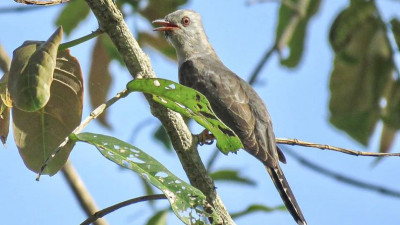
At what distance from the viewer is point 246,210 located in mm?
3662

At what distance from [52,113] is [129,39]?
391 mm

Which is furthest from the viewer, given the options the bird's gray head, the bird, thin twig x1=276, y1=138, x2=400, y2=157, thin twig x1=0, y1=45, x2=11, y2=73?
the bird's gray head

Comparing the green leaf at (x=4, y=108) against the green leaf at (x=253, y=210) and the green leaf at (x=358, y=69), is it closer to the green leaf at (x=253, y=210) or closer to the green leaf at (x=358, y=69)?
the green leaf at (x=253, y=210)

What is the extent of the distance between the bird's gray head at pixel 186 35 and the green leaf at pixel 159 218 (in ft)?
8.56

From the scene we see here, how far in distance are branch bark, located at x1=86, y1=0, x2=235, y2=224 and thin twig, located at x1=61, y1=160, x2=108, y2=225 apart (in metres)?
0.98

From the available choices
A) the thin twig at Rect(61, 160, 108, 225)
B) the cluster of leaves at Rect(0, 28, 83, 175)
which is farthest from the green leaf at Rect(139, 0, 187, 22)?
the cluster of leaves at Rect(0, 28, 83, 175)

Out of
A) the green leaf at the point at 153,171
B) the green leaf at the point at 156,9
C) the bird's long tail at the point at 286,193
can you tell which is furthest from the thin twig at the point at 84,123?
the green leaf at the point at 156,9

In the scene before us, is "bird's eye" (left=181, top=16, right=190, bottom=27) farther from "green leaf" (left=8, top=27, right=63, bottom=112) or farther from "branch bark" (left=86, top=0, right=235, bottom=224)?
"green leaf" (left=8, top=27, right=63, bottom=112)

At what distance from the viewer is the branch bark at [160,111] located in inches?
85.7

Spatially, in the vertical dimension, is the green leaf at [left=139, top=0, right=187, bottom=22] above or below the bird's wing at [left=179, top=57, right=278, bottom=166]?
above

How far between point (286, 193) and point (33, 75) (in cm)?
242

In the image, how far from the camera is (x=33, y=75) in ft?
6.58

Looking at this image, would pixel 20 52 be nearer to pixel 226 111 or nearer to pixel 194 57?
pixel 226 111

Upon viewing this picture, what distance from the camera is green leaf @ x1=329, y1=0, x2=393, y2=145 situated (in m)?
3.92
